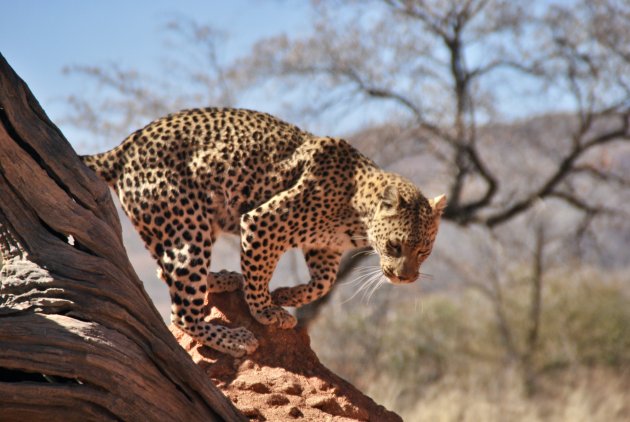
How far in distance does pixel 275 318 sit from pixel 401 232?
1.00 meters

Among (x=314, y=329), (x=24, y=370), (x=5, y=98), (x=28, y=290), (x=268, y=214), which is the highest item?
(x=314, y=329)

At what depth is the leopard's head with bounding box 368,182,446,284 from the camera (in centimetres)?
552

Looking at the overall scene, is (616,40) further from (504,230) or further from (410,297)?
(410,297)

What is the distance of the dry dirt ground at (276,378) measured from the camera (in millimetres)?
5398

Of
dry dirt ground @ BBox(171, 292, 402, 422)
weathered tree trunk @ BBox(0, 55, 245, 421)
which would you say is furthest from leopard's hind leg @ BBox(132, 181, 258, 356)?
weathered tree trunk @ BBox(0, 55, 245, 421)


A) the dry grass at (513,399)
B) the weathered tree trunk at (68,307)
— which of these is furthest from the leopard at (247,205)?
the dry grass at (513,399)

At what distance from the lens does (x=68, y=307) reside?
161 inches

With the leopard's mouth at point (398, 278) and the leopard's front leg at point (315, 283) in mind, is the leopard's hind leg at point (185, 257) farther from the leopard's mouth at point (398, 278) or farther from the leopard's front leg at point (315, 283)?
the leopard's mouth at point (398, 278)

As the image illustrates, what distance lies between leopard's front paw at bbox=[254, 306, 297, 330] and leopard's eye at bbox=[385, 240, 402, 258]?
80 centimetres

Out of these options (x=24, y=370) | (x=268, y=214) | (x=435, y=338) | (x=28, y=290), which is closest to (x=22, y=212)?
(x=28, y=290)

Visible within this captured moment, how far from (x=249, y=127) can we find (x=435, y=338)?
14936 mm

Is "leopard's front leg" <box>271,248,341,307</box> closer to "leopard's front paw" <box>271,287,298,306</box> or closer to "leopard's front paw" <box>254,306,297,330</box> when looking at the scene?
"leopard's front paw" <box>271,287,298,306</box>

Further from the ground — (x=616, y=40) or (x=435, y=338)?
(x=616, y=40)

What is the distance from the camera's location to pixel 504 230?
60.8 feet
